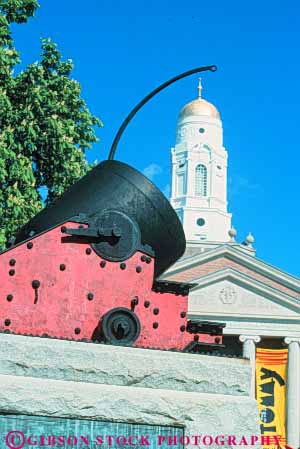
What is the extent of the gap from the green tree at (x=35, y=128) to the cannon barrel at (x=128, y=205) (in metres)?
8.90

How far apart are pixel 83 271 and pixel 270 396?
25474mm

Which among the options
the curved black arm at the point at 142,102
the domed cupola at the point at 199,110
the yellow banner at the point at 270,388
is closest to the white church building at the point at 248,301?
the yellow banner at the point at 270,388

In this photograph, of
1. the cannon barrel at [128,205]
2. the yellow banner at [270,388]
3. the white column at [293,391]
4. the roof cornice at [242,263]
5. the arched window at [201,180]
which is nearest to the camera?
the cannon barrel at [128,205]

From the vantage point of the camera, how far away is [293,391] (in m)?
36.7

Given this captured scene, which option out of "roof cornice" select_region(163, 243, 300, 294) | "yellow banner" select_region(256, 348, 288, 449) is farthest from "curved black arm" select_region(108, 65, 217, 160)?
"roof cornice" select_region(163, 243, 300, 294)

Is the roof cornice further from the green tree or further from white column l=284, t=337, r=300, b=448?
the green tree

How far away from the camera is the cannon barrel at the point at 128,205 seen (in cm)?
652

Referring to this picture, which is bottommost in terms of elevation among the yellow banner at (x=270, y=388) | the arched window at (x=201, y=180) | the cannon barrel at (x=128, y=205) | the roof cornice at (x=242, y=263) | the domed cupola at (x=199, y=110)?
the cannon barrel at (x=128, y=205)

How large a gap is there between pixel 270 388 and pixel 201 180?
54.6m

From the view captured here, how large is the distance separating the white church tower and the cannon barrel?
73.1 meters

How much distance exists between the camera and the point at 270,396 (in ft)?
99.7

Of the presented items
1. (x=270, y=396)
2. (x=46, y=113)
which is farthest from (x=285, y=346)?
(x=46, y=113)

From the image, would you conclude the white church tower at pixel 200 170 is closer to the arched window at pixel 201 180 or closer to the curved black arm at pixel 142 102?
the arched window at pixel 201 180

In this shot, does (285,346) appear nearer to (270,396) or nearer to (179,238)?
(270,396)
